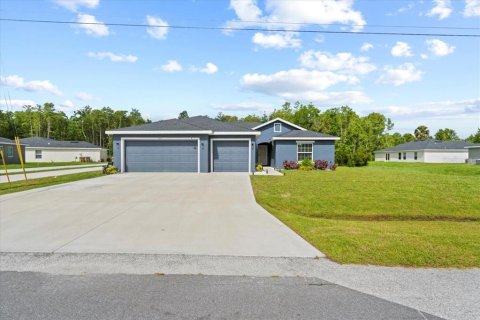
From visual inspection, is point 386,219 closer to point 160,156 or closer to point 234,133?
point 234,133

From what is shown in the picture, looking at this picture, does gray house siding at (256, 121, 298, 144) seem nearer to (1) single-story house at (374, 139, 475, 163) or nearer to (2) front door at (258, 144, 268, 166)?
(2) front door at (258, 144, 268, 166)

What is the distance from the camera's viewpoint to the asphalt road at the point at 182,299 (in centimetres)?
282

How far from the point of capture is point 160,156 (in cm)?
1884

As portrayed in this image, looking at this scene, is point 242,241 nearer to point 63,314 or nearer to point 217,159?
point 63,314

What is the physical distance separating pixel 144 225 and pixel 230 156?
13455 millimetres

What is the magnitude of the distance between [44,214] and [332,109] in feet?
164

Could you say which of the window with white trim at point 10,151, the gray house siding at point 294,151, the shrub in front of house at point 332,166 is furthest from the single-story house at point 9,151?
the shrub in front of house at point 332,166

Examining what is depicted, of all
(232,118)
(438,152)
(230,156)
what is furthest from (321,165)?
(232,118)

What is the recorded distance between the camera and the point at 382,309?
292cm

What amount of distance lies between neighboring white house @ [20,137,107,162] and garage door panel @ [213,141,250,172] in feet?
99.5

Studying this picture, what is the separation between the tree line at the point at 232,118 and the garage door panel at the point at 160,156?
79.9 feet

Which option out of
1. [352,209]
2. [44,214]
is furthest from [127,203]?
[352,209]

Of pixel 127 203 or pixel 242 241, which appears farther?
pixel 127 203

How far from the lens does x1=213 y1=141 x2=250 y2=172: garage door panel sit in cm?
1941
